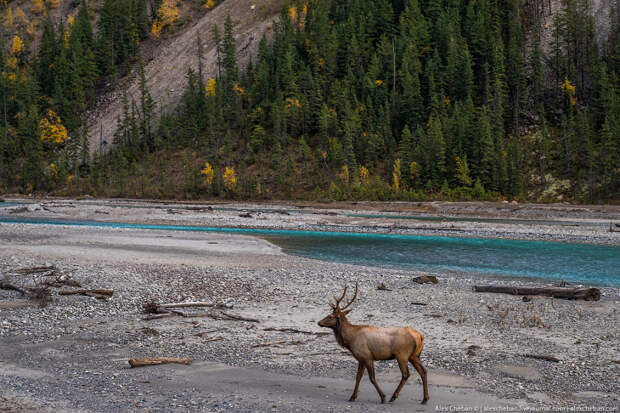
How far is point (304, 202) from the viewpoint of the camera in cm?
6631

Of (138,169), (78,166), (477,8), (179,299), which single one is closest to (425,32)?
(477,8)

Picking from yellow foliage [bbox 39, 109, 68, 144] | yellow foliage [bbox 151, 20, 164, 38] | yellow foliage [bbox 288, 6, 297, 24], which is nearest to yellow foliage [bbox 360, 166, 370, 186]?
yellow foliage [bbox 288, 6, 297, 24]

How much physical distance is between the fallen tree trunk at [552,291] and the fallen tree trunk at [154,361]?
38.7 ft

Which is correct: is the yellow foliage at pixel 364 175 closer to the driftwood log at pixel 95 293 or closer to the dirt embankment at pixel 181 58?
the dirt embankment at pixel 181 58

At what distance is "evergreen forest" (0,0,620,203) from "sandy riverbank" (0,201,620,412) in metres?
45.9

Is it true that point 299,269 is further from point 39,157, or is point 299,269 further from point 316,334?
point 39,157

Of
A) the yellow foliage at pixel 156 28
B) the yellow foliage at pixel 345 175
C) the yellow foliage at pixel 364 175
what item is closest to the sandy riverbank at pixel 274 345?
the yellow foliage at pixel 364 175

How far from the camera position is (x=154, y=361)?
33.2 ft

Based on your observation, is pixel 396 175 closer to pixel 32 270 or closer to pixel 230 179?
pixel 230 179

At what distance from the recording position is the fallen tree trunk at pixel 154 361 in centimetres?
1000

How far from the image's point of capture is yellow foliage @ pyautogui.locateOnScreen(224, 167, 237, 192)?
247 feet

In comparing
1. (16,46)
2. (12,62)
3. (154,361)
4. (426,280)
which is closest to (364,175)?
(426,280)

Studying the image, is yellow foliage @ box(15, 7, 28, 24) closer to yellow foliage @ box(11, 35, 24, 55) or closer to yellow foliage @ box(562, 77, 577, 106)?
yellow foliage @ box(11, 35, 24, 55)

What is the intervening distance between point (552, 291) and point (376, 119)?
214 ft
